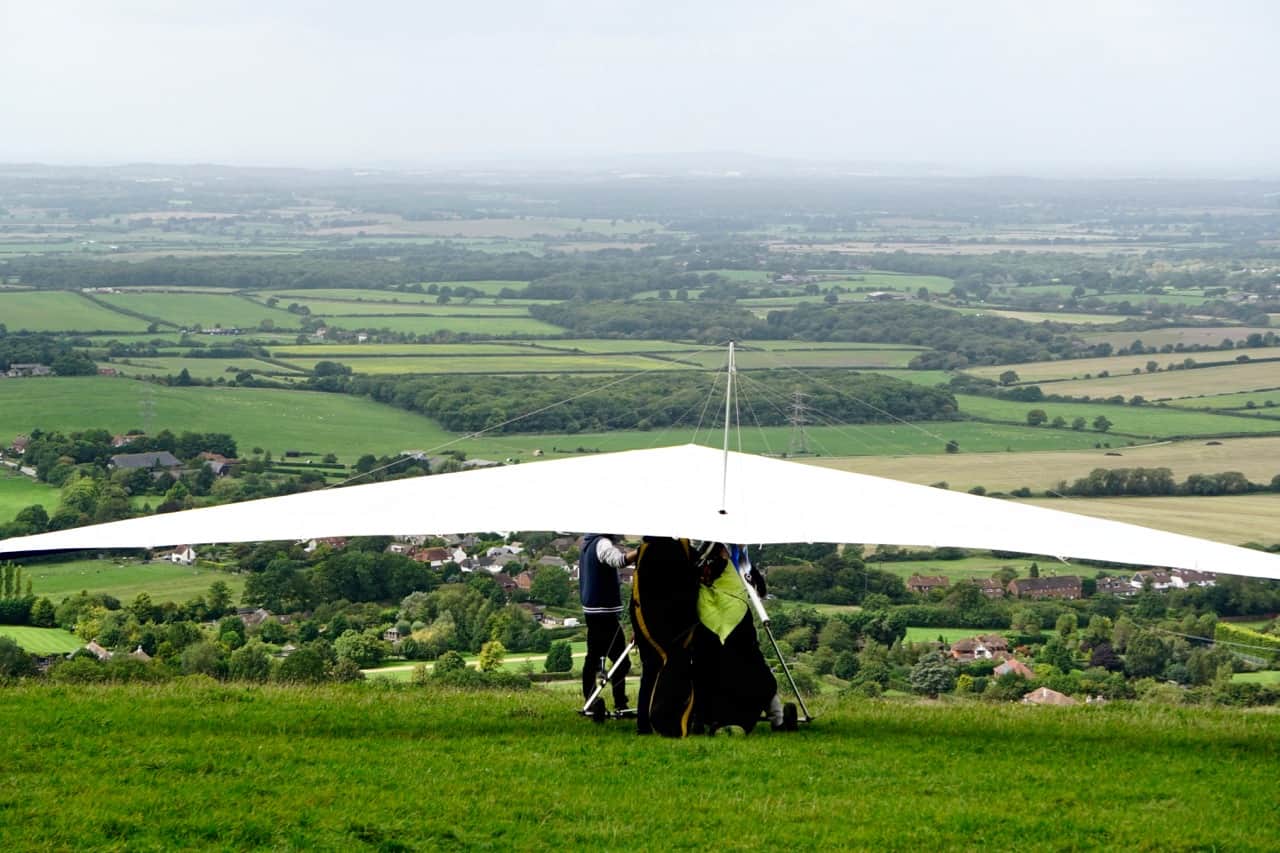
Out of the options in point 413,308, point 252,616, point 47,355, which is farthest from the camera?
point 413,308

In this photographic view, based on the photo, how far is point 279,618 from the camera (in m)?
23.0

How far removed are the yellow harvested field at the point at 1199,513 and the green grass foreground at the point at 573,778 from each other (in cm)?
1690

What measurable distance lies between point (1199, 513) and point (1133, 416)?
74.6ft

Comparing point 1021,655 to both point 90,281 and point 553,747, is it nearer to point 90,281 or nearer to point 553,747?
point 553,747

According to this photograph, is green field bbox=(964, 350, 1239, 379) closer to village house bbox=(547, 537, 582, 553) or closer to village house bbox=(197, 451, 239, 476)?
village house bbox=(197, 451, 239, 476)

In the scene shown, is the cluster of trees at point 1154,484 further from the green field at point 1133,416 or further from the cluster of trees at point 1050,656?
the cluster of trees at point 1050,656

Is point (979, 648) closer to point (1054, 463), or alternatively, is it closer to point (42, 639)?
point (42, 639)

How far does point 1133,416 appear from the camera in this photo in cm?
5538

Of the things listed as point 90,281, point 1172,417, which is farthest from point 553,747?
point 90,281

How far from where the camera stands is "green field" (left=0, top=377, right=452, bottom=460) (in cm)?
4797

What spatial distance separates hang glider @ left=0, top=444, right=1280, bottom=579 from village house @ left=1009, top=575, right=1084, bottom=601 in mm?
11980

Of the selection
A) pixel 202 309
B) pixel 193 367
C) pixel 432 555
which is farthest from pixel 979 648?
pixel 202 309

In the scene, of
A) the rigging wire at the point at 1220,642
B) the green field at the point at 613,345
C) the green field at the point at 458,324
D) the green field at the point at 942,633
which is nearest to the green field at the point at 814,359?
the green field at the point at 613,345

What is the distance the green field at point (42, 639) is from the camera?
63.3 ft
